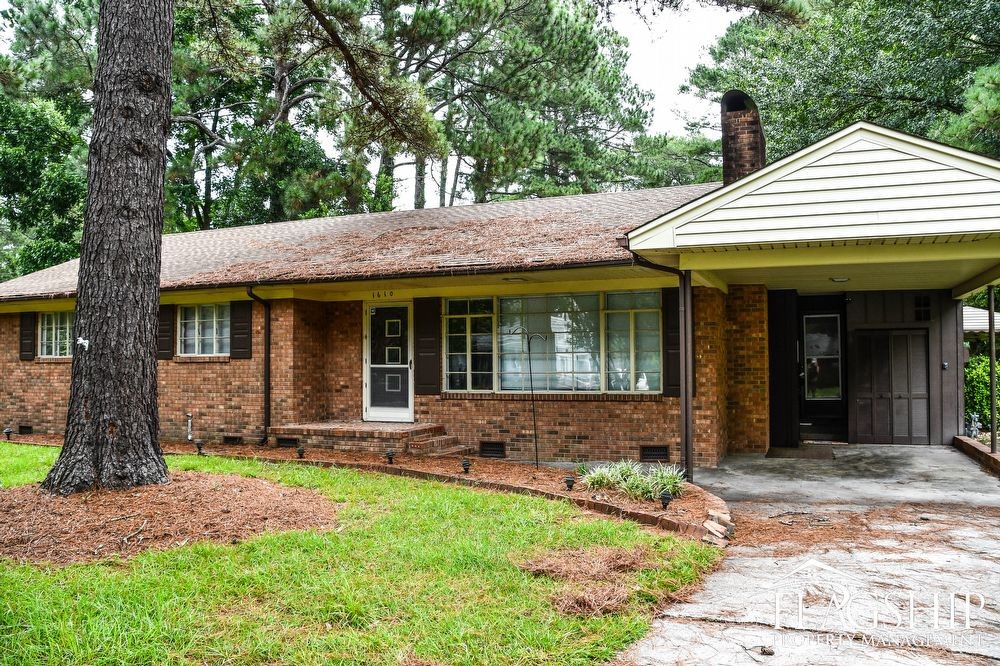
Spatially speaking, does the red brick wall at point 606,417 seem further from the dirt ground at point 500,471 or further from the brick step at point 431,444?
the dirt ground at point 500,471

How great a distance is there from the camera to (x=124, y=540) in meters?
5.49

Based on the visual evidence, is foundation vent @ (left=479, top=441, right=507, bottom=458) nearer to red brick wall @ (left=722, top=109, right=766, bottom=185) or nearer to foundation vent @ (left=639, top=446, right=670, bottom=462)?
foundation vent @ (left=639, top=446, right=670, bottom=462)

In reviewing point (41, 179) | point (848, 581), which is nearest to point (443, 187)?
point (41, 179)

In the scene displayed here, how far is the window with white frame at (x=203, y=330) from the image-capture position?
40.8 ft

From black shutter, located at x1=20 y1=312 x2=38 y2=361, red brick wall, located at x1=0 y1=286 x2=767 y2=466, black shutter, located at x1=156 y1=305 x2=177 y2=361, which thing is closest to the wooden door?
red brick wall, located at x1=0 y1=286 x2=767 y2=466

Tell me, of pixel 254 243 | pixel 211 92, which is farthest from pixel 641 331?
pixel 211 92

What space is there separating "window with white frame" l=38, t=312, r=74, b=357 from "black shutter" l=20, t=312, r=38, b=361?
113mm

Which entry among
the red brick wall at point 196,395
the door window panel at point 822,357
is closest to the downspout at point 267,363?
the red brick wall at point 196,395

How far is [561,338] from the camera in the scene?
1080cm

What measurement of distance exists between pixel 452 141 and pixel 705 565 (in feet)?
69.3

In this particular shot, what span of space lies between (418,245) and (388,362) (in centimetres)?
205

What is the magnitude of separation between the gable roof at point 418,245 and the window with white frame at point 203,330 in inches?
25.3

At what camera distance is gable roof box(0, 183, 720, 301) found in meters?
9.95

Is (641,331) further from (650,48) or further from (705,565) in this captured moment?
(705,565)
